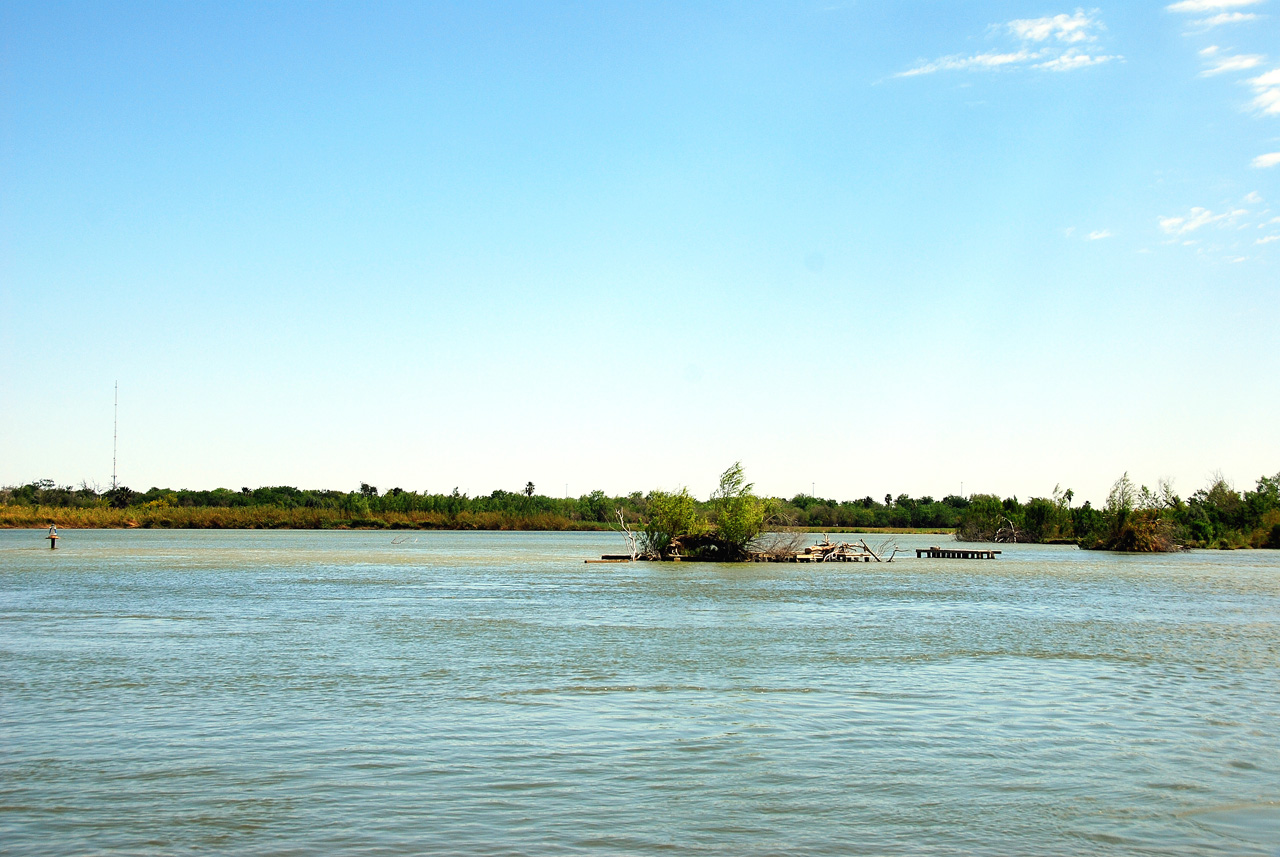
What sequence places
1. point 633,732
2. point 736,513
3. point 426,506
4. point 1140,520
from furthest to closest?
point 426,506
point 1140,520
point 736,513
point 633,732

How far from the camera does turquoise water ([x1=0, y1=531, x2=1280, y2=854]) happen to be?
9.46 metres

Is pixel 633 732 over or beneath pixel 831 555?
over

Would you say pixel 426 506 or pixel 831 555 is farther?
pixel 426 506

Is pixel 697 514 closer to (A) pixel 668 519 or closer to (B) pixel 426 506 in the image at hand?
(A) pixel 668 519

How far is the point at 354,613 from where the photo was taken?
3033 centimetres

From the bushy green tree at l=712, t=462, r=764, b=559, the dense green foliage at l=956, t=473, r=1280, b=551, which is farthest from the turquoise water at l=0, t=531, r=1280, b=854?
the dense green foliage at l=956, t=473, r=1280, b=551

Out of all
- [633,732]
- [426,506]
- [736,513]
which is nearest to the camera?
[633,732]

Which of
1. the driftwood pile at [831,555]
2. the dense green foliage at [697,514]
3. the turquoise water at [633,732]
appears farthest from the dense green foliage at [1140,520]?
the turquoise water at [633,732]

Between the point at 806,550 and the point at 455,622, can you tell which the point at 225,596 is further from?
the point at 806,550

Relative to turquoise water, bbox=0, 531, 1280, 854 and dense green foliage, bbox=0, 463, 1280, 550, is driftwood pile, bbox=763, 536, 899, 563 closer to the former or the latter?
dense green foliage, bbox=0, 463, 1280, 550

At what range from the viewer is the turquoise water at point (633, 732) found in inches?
372

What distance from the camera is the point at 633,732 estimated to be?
44.3 feet

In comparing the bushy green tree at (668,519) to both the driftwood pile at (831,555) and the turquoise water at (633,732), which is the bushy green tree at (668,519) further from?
the turquoise water at (633,732)

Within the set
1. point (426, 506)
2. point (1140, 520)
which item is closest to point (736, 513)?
point (1140, 520)
